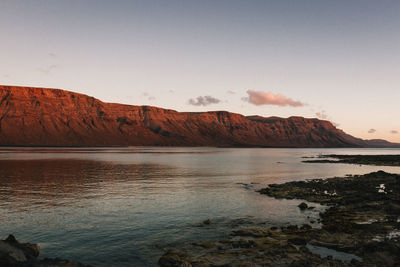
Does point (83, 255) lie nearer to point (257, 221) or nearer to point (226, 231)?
point (226, 231)

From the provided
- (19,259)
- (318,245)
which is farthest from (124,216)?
(318,245)

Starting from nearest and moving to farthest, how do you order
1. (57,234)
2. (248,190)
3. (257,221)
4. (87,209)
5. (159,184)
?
(57,234) → (257,221) → (87,209) → (248,190) → (159,184)

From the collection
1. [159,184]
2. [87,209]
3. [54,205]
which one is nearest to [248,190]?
[159,184]

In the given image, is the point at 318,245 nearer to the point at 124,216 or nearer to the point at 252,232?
the point at 252,232

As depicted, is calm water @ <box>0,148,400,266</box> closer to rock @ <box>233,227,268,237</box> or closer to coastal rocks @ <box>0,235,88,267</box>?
rock @ <box>233,227,268,237</box>

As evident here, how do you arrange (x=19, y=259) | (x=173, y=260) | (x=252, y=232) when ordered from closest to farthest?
1. (x=19, y=259)
2. (x=173, y=260)
3. (x=252, y=232)

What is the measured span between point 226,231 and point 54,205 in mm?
18527

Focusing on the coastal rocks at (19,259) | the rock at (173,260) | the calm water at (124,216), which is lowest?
the calm water at (124,216)

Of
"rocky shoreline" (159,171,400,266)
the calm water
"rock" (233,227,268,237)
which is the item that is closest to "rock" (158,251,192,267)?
"rocky shoreline" (159,171,400,266)

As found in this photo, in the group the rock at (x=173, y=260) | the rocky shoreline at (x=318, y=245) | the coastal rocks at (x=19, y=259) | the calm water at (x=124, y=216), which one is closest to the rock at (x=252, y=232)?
the rocky shoreline at (x=318, y=245)

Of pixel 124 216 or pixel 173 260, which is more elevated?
pixel 173 260

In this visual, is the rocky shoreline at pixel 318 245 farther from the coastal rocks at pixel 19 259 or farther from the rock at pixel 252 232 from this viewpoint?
the coastal rocks at pixel 19 259

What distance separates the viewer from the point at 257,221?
24906 mm

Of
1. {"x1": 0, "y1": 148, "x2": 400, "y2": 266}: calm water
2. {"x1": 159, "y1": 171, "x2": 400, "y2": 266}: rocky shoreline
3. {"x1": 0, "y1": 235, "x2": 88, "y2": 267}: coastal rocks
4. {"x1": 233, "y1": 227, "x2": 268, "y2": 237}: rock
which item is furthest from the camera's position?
{"x1": 233, "y1": 227, "x2": 268, "y2": 237}: rock
